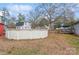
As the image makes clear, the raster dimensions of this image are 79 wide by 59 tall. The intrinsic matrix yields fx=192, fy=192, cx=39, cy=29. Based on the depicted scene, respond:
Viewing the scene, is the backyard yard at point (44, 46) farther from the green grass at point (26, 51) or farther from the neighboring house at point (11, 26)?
the neighboring house at point (11, 26)

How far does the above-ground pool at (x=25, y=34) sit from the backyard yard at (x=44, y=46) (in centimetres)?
4

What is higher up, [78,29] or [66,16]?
[66,16]

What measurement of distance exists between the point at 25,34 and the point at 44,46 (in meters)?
0.21

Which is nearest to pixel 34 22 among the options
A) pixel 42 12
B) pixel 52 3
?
pixel 42 12

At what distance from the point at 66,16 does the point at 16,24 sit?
48cm

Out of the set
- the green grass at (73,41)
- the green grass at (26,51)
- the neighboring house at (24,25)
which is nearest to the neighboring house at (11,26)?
the neighboring house at (24,25)

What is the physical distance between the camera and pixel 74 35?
1.80 meters

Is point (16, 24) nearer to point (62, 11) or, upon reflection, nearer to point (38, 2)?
point (38, 2)

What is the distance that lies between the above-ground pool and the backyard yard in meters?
0.04

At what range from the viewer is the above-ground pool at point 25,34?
71.2 inches

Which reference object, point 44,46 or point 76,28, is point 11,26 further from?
point 76,28

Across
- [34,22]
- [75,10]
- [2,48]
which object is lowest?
[2,48]

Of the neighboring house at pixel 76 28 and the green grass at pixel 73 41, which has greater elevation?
the neighboring house at pixel 76 28

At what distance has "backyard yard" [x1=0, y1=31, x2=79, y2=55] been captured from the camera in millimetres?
1798
